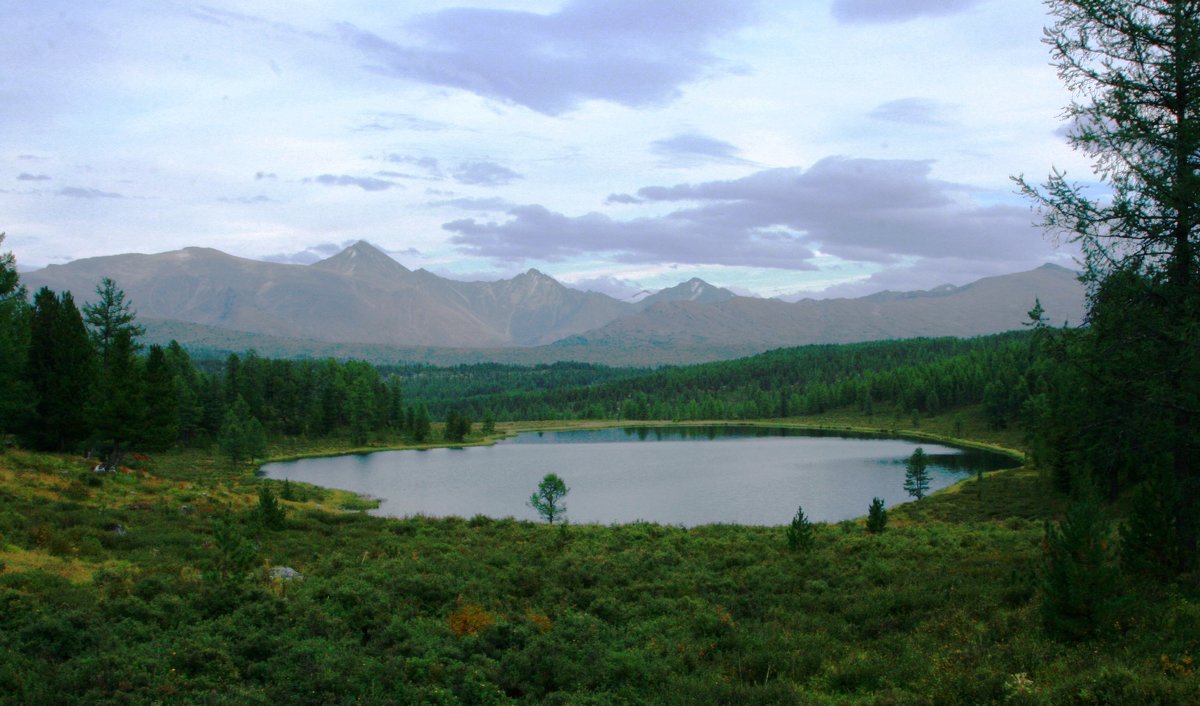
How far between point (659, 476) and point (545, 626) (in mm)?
75386

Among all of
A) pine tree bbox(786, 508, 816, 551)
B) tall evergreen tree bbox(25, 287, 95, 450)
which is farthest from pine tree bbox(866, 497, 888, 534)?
tall evergreen tree bbox(25, 287, 95, 450)

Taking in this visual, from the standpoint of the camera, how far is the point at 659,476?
297 ft

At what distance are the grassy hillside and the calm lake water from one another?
33491 mm

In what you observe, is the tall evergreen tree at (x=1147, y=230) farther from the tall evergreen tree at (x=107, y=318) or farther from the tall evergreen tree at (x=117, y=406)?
the tall evergreen tree at (x=107, y=318)

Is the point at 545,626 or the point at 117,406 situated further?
the point at 117,406

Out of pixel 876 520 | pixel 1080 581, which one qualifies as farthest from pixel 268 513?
pixel 1080 581

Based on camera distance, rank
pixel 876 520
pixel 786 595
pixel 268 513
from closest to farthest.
→ pixel 786 595
pixel 268 513
pixel 876 520

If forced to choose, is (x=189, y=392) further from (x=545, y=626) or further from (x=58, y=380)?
(x=545, y=626)

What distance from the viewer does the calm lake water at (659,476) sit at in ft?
209

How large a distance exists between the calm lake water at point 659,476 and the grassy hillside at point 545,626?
110ft

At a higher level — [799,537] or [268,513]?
[799,537]

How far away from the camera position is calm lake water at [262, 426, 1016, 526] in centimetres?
6381

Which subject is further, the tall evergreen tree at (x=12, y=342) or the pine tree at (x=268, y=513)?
the tall evergreen tree at (x=12, y=342)

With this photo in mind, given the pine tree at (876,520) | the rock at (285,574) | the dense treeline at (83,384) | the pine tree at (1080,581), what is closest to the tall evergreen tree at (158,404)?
the dense treeline at (83,384)
